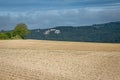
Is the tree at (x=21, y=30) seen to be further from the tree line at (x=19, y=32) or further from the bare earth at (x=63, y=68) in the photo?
the bare earth at (x=63, y=68)

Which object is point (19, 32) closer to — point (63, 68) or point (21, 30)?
point (21, 30)

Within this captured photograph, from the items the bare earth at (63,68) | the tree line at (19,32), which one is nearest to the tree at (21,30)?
the tree line at (19,32)

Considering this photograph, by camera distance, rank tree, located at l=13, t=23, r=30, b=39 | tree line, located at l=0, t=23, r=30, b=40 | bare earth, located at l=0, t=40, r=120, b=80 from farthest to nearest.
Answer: tree, located at l=13, t=23, r=30, b=39 < tree line, located at l=0, t=23, r=30, b=40 < bare earth, located at l=0, t=40, r=120, b=80

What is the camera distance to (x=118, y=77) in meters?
23.9

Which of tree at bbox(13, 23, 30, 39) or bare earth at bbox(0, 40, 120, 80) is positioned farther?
tree at bbox(13, 23, 30, 39)

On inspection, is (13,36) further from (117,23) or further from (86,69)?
(117,23)

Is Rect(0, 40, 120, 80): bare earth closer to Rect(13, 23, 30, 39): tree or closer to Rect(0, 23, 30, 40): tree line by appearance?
Rect(0, 23, 30, 40): tree line

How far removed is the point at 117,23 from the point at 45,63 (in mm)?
160481

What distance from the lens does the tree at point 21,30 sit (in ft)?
283

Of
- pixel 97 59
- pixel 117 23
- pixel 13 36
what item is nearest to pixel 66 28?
pixel 117 23

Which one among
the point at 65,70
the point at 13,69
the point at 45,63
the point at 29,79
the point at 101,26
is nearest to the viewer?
the point at 29,79

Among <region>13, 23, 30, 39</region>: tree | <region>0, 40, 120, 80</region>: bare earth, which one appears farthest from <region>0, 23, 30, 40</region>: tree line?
<region>0, 40, 120, 80</region>: bare earth

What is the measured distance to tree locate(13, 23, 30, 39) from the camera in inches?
3396

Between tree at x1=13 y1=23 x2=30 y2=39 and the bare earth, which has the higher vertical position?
tree at x1=13 y1=23 x2=30 y2=39
